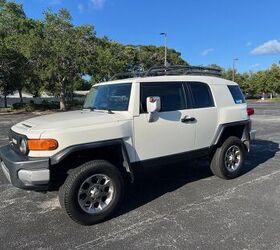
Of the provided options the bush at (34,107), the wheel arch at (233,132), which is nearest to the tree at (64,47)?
the bush at (34,107)

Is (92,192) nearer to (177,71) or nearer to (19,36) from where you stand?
(177,71)

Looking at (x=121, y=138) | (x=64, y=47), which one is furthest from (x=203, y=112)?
(x=64, y=47)

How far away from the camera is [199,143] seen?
20.5ft

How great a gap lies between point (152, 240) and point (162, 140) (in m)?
1.73

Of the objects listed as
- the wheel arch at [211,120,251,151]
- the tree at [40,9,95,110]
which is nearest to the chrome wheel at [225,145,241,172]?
the wheel arch at [211,120,251,151]

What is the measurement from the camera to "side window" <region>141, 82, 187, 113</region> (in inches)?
217

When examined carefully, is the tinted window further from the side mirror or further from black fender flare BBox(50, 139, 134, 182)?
black fender flare BBox(50, 139, 134, 182)

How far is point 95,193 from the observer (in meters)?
4.86

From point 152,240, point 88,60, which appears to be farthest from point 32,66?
point 152,240

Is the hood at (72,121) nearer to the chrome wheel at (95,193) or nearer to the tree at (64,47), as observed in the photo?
the chrome wheel at (95,193)

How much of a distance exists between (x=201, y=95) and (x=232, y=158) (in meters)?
1.44

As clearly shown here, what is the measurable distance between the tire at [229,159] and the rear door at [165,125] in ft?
2.60

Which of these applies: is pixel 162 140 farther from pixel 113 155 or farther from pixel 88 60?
pixel 88 60

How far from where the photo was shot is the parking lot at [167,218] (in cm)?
422
